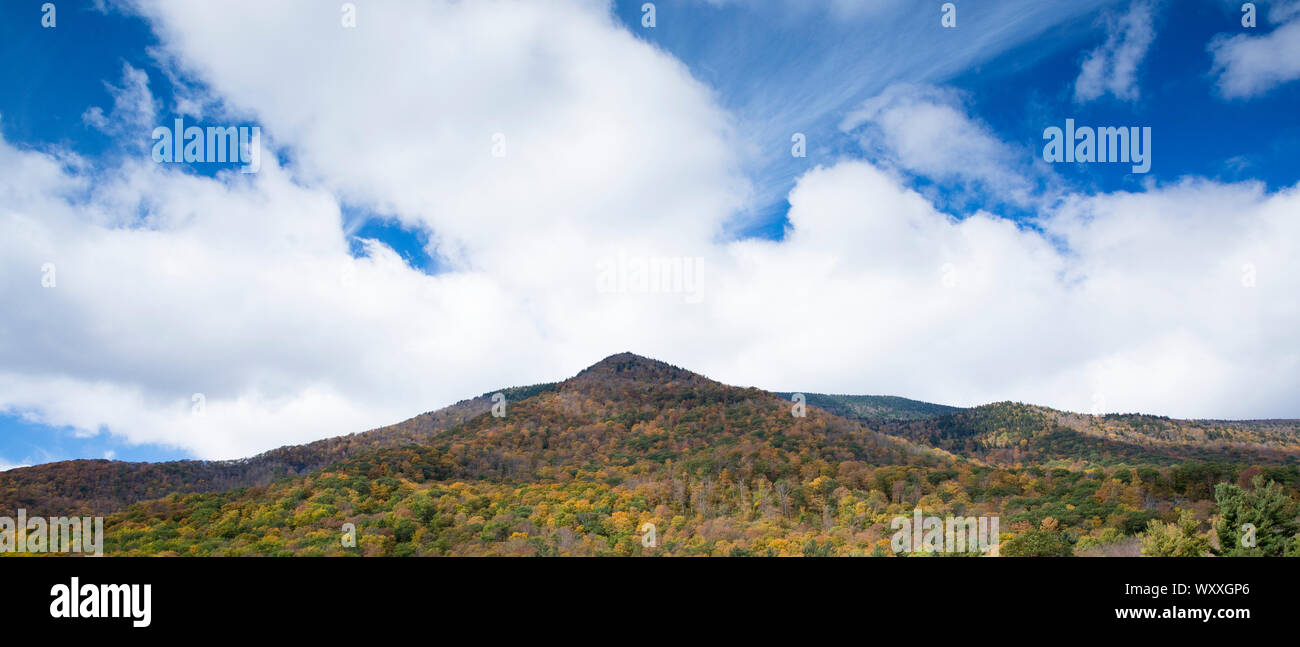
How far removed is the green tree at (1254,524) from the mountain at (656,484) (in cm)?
1071

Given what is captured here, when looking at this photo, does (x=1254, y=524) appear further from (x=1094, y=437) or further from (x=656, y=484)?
(x=1094, y=437)

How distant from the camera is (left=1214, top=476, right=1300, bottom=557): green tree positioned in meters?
33.4

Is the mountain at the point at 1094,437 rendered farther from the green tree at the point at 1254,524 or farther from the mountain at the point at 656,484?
the green tree at the point at 1254,524

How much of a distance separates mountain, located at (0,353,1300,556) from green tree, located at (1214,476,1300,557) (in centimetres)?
1071

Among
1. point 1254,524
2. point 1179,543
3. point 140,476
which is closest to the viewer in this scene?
point 1254,524

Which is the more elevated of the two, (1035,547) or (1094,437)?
(1035,547)

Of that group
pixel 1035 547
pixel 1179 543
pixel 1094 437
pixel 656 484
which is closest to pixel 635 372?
pixel 656 484

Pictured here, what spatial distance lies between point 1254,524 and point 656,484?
68.5 m

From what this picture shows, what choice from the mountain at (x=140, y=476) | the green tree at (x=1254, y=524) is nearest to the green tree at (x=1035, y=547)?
the green tree at (x=1254, y=524)

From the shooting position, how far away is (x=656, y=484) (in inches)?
3664
